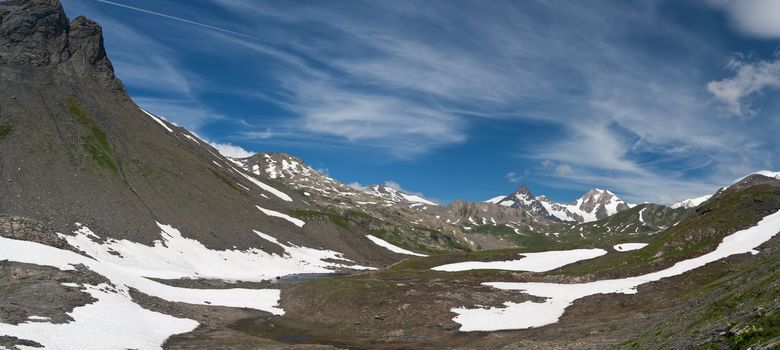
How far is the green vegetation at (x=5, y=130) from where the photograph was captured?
399ft

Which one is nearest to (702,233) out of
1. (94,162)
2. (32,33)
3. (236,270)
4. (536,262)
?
(536,262)

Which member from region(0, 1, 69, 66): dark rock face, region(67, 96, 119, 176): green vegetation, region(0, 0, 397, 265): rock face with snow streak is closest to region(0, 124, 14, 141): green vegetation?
region(0, 0, 397, 265): rock face with snow streak

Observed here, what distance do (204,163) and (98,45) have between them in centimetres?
5854

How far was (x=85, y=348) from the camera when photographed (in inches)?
1379

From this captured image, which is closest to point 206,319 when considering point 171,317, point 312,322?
point 171,317

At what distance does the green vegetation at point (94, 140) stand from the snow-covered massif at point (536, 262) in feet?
308

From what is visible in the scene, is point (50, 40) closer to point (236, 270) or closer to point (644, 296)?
point (236, 270)

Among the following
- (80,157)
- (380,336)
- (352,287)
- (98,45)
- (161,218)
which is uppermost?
(98,45)

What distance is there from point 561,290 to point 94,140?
133812 millimetres

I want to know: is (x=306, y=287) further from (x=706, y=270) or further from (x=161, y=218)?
(x=161, y=218)

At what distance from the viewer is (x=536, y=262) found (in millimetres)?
105250

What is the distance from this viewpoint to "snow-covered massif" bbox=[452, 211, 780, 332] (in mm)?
54000

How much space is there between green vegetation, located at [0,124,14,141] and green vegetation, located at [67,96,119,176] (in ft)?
54.4

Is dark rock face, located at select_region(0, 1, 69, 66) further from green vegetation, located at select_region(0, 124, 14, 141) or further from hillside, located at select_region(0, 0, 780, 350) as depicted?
green vegetation, located at select_region(0, 124, 14, 141)
